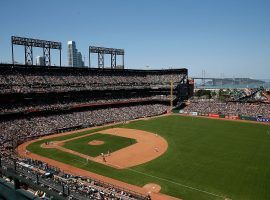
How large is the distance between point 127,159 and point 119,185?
855cm

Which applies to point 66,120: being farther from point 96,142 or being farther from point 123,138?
point 123,138

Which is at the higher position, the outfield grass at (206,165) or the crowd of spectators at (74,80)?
the crowd of spectators at (74,80)

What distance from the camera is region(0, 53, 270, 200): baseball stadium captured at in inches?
1039

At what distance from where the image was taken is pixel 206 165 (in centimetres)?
3472

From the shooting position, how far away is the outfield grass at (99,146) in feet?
138

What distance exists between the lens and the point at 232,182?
29.3 metres

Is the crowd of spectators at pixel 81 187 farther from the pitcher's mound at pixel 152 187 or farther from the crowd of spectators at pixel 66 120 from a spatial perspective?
the crowd of spectators at pixel 66 120

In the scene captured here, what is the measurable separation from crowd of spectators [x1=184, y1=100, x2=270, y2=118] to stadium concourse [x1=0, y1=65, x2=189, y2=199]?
330 inches

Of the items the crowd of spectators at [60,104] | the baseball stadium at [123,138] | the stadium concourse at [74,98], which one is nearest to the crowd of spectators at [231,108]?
the baseball stadium at [123,138]

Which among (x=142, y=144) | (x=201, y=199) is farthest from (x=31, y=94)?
(x=201, y=199)

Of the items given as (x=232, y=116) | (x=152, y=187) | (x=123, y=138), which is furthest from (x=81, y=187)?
(x=232, y=116)

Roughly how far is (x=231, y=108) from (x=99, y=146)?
47458mm

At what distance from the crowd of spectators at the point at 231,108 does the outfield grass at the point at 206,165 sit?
16178 mm

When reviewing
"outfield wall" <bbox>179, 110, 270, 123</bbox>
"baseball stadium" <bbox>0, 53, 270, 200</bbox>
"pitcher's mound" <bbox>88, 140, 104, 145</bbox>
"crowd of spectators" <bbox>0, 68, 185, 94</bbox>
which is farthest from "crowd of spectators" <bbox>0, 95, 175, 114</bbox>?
"pitcher's mound" <bbox>88, 140, 104, 145</bbox>
